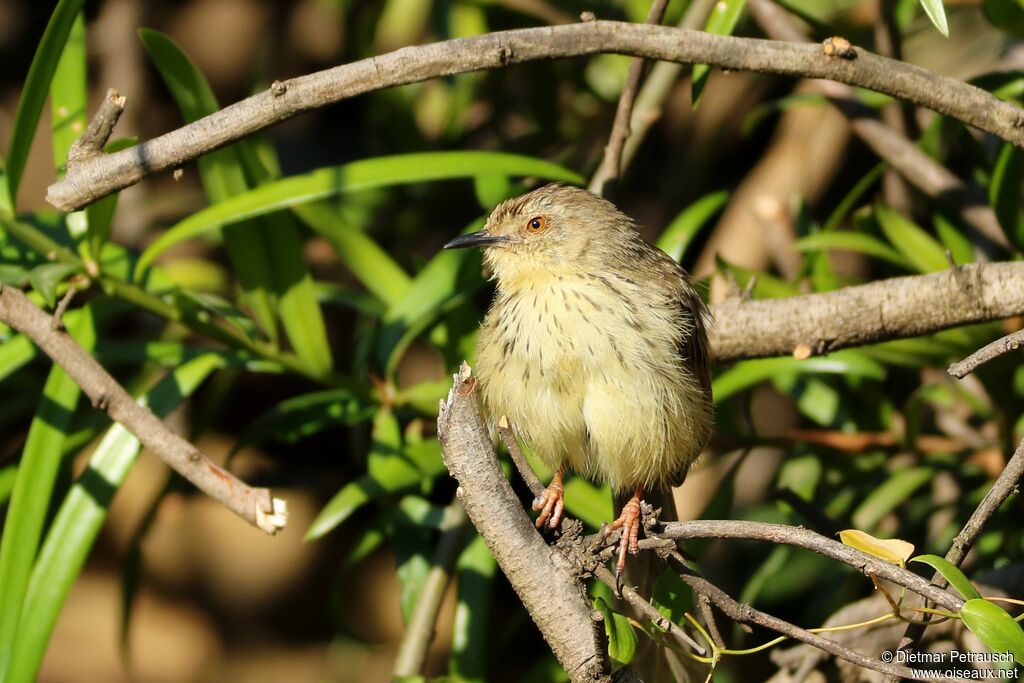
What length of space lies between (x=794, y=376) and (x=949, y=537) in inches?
32.5

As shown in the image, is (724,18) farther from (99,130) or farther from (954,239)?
(99,130)

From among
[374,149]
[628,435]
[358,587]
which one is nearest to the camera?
[628,435]

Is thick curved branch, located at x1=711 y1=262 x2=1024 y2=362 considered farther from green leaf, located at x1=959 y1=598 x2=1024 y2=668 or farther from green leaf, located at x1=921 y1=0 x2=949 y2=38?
green leaf, located at x1=959 y1=598 x2=1024 y2=668

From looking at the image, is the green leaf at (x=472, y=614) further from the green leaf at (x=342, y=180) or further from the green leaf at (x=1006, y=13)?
the green leaf at (x=1006, y=13)

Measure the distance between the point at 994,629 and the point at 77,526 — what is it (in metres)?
2.52

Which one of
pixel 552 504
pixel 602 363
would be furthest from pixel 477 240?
pixel 552 504

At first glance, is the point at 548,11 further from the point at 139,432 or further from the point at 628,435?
the point at 139,432

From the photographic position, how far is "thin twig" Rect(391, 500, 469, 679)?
11.8 feet

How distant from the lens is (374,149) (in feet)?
19.2

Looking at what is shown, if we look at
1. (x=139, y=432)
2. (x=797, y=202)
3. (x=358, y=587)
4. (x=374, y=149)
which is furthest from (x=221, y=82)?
(x=139, y=432)

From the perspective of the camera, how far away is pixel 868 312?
3234 millimetres

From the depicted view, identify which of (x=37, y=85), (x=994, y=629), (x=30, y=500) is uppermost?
(x=37, y=85)

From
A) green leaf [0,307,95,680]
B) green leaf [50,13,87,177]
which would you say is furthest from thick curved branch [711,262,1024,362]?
green leaf [50,13,87,177]

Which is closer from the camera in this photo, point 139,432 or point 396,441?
point 139,432
